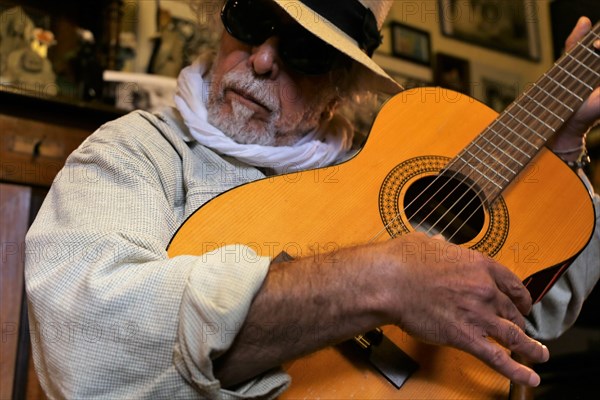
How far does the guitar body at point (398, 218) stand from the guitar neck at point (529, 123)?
0.02 metres

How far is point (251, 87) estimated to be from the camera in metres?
1.21

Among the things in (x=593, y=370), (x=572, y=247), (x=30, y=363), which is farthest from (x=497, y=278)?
(x=30, y=363)

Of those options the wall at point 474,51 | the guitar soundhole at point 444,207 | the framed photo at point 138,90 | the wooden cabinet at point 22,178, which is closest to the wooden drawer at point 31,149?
the wooden cabinet at point 22,178

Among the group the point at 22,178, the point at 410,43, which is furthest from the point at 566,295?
the point at 410,43

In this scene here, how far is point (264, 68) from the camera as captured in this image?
120 cm

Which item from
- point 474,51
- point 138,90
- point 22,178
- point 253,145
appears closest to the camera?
point 253,145

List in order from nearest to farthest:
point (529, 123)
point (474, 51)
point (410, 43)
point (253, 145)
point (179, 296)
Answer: point (179, 296) → point (529, 123) → point (253, 145) → point (410, 43) → point (474, 51)

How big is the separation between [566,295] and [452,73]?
1429mm

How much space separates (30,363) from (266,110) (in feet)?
2.30

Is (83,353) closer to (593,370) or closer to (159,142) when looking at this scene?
(159,142)

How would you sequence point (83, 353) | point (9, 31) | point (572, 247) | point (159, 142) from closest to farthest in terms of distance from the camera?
1. point (83, 353)
2. point (572, 247)
3. point (159, 142)
4. point (9, 31)

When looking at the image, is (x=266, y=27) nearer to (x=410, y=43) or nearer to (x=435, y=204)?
(x=435, y=204)

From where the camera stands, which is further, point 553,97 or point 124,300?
point 553,97

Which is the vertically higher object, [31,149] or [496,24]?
[496,24]
